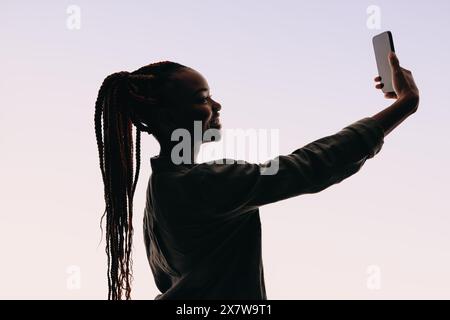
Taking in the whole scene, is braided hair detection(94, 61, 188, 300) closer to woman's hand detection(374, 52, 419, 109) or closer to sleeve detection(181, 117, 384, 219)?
sleeve detection(181, 117, 384, 219)

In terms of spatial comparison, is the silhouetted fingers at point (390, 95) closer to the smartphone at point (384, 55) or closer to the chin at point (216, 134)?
the smartphone at point (384, 55)

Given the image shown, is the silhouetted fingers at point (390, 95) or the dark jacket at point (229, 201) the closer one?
the dark jacket at point (229, 201)

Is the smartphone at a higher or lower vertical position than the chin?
higher

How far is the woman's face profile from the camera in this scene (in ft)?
3.79

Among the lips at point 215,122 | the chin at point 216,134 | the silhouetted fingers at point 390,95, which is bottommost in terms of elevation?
the chin at point 216,134

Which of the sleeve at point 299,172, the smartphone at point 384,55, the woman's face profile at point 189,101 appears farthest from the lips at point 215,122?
the smartphone at point 384,55

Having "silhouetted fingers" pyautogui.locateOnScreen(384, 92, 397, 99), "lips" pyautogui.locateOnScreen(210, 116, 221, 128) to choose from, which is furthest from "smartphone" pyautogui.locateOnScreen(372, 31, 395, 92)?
"lips" pyautogui.locateOnScreen(210, 116, 221, 128)

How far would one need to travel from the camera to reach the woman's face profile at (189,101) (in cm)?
115

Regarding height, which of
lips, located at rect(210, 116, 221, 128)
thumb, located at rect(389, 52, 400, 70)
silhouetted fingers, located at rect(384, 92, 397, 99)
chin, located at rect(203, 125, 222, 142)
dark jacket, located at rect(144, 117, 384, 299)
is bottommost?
dark jacket, located at rect(144, 117, 384, 299)

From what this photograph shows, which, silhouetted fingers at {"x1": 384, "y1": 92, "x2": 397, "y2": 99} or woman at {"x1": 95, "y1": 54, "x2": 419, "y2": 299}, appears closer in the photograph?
woman at {"x1": 95, "y1": 54, "x2": 419, "y2": 299}

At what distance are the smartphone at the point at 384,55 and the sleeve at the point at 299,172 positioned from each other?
0.42ft
